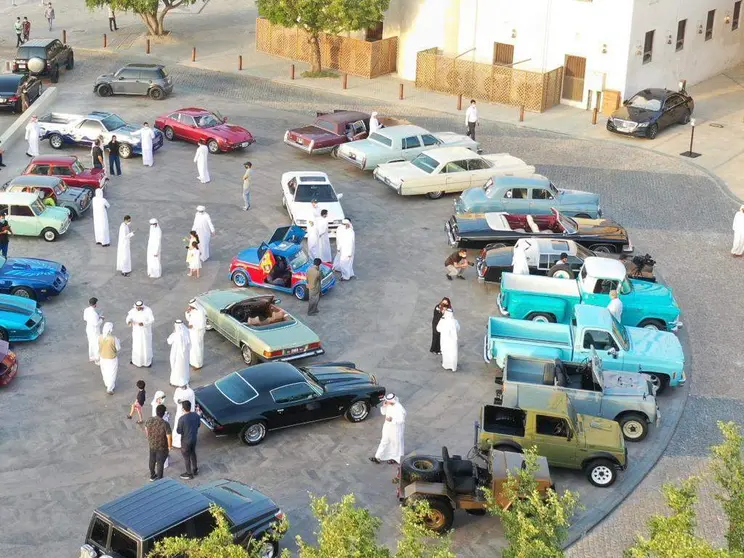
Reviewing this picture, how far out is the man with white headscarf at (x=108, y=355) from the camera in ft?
67.9

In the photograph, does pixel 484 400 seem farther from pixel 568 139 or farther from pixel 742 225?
pixel 568 139

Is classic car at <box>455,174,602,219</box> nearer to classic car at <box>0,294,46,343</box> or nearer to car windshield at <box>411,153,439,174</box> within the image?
car windshield at <box>411,153,439,174</box>

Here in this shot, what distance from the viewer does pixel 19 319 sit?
2245 centimetres

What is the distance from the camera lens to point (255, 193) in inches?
1235

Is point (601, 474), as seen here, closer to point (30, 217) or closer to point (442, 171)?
point (442, 171)

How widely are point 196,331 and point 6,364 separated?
11.5ft

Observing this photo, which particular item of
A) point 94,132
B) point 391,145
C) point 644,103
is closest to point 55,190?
point 94,132

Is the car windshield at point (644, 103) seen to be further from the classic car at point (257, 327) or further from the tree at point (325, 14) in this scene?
the classic car at point (257, 327)

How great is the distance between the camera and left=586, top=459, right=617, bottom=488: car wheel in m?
18.5

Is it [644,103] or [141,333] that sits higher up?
[644,103]

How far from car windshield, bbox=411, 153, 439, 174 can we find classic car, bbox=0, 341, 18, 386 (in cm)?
1342

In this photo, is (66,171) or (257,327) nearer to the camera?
(257,327)

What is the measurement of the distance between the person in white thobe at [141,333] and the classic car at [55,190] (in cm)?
761

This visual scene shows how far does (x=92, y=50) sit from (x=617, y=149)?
70.5 feet
